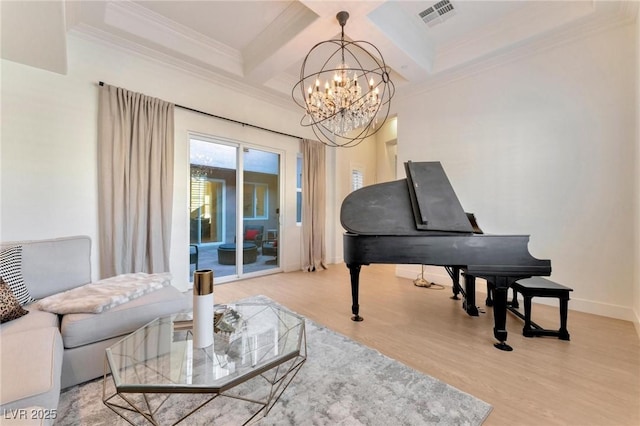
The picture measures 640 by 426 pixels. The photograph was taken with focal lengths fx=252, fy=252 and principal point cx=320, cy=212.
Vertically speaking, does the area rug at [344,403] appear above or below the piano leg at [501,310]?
below

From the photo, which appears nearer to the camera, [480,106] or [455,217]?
[455,217]

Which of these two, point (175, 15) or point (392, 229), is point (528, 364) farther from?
point (175, 15)

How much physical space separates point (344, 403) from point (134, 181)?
10.2 ft

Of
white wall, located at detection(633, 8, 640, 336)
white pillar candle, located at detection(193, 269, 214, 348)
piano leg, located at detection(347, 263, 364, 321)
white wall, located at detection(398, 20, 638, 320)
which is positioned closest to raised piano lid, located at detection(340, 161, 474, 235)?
piano leg, located at detection(347, 263, 364, 321)

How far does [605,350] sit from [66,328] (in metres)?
3.82

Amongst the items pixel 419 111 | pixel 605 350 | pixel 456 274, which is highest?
pixel 419 111

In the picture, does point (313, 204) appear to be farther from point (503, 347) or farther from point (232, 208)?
point (503, 347)

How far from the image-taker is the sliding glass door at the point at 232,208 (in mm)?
3736

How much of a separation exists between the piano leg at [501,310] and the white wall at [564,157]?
160cm

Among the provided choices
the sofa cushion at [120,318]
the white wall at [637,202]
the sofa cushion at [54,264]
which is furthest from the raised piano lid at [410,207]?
the sofa cushion at [54,264]

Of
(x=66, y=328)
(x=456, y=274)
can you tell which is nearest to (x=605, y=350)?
(x=456, y=274)

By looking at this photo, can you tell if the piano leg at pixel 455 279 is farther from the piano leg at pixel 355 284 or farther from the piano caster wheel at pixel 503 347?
the piano leg at pixel 355 284

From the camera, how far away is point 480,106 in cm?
356

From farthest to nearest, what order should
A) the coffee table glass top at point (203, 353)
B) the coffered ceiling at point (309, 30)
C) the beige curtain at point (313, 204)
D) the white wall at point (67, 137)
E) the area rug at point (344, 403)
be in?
the beige curtain at point (313, 204), the coffered ceiling at point (309, 30), the white wall at point (67, 137), the area rug at point (344, 403), the coffee table glass top at point (203, 353)
